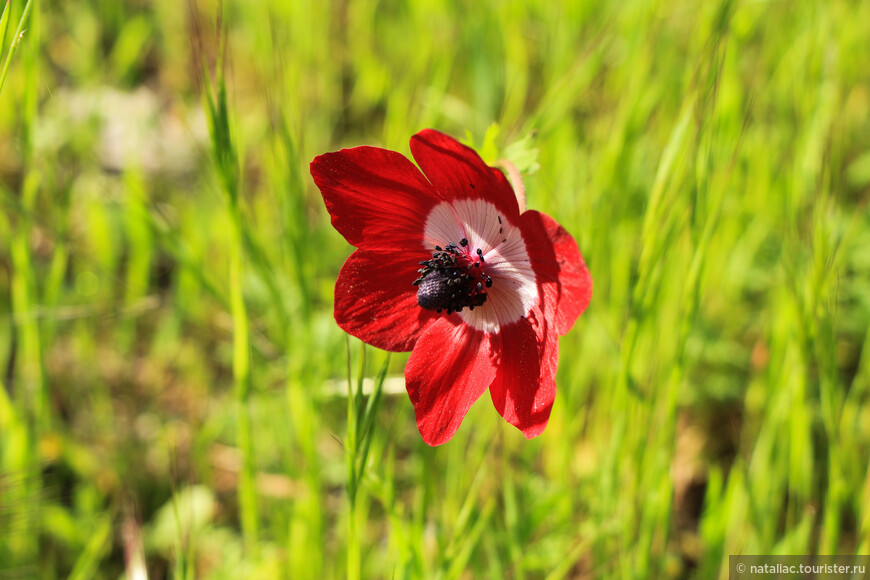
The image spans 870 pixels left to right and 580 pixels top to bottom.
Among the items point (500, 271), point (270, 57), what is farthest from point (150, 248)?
point (500, 271)

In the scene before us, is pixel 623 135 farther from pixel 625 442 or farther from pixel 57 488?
pixel 57 488

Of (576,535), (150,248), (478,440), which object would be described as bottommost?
(576,535)

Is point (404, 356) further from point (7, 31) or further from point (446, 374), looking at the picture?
point (7, 31)

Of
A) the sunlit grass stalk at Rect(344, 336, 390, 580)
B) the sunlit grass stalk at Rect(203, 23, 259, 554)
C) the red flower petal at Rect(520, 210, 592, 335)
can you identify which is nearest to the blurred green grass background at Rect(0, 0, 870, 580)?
the sunlit grass stalk at Rect(203, 23, 259, 554)

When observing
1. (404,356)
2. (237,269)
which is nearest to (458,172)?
(237,269)

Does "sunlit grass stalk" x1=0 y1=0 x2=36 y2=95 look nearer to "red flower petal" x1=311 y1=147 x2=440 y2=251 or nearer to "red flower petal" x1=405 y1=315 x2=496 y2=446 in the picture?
→ "red flower petal" x1=311 y1=147 x2=440 y2=251
